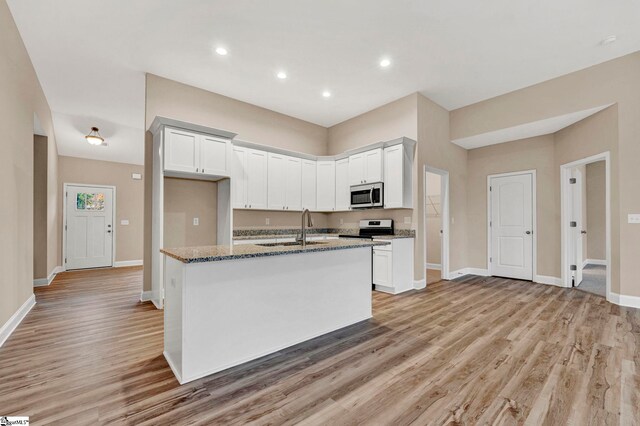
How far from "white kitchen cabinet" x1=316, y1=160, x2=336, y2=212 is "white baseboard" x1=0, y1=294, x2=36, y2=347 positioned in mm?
4385

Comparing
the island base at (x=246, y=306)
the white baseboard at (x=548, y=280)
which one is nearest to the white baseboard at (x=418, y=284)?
the island base at (x=246, y=306)

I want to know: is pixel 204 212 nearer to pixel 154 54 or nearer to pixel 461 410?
pixel 154 54

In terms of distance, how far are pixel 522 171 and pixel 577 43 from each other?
2.47 metres

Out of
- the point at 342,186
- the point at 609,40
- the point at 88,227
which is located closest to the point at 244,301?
the point at 342,186

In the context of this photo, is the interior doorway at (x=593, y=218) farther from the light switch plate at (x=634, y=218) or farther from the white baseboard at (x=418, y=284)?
the white baseboard at (x=418, y=284)

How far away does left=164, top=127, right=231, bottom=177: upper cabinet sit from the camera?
12.5 feet

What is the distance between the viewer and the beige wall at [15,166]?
106 inches

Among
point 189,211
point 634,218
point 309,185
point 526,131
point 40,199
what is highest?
point 526,131

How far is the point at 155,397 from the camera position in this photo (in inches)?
73.7

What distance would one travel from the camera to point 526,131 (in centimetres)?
504

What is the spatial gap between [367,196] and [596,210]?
6367mm

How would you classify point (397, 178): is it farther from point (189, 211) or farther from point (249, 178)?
point (189, 211)

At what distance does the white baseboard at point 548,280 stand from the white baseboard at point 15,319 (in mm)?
7462

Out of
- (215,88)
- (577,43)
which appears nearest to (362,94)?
(215,88)
